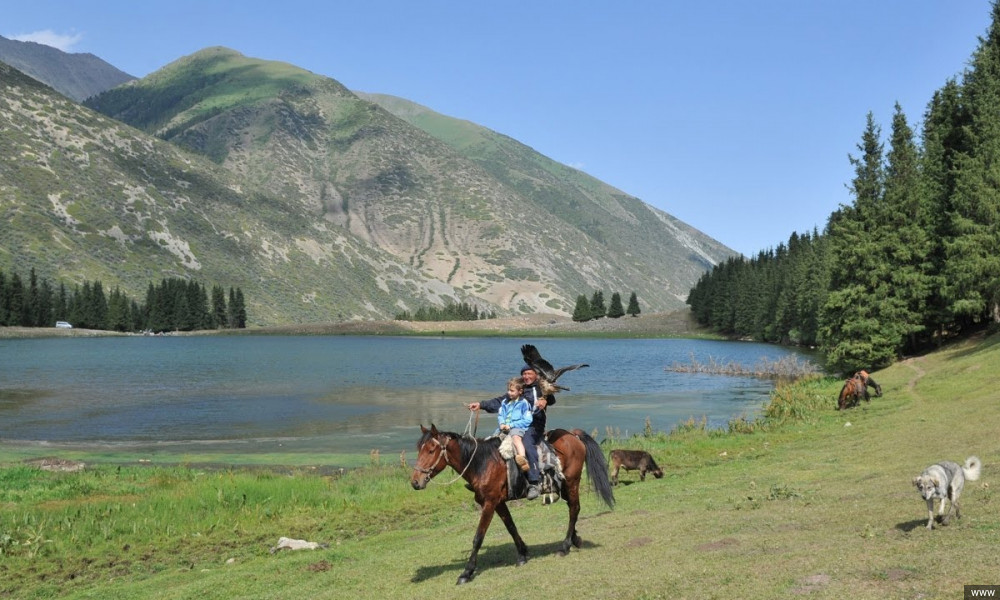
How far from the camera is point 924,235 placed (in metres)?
59.9

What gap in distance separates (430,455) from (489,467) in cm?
131

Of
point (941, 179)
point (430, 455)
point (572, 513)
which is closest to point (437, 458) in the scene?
point (430, 455)

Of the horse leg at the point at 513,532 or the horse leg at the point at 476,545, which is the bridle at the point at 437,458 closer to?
the horse leg at the point at 476,545

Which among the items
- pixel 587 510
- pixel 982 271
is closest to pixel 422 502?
pixel 587 510

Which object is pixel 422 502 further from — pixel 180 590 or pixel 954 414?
pixel 954 414

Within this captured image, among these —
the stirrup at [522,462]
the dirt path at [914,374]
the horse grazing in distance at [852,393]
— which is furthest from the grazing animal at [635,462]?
the dirt path at [914,374]

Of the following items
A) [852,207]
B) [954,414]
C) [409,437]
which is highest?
[852,207]

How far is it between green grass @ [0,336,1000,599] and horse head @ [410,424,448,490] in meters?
2.11

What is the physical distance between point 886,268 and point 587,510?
1880 inches

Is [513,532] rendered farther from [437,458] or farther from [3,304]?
[3,304]

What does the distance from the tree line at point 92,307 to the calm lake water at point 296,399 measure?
64.7 m

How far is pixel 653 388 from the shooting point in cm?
7169

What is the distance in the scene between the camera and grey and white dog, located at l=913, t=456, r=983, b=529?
12.9 m

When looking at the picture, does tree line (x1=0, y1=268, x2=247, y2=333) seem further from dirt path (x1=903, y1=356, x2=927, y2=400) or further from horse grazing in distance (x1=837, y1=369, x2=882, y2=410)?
horse grazing in distance (x1=837, y1=369, x2=882, y2=410)
